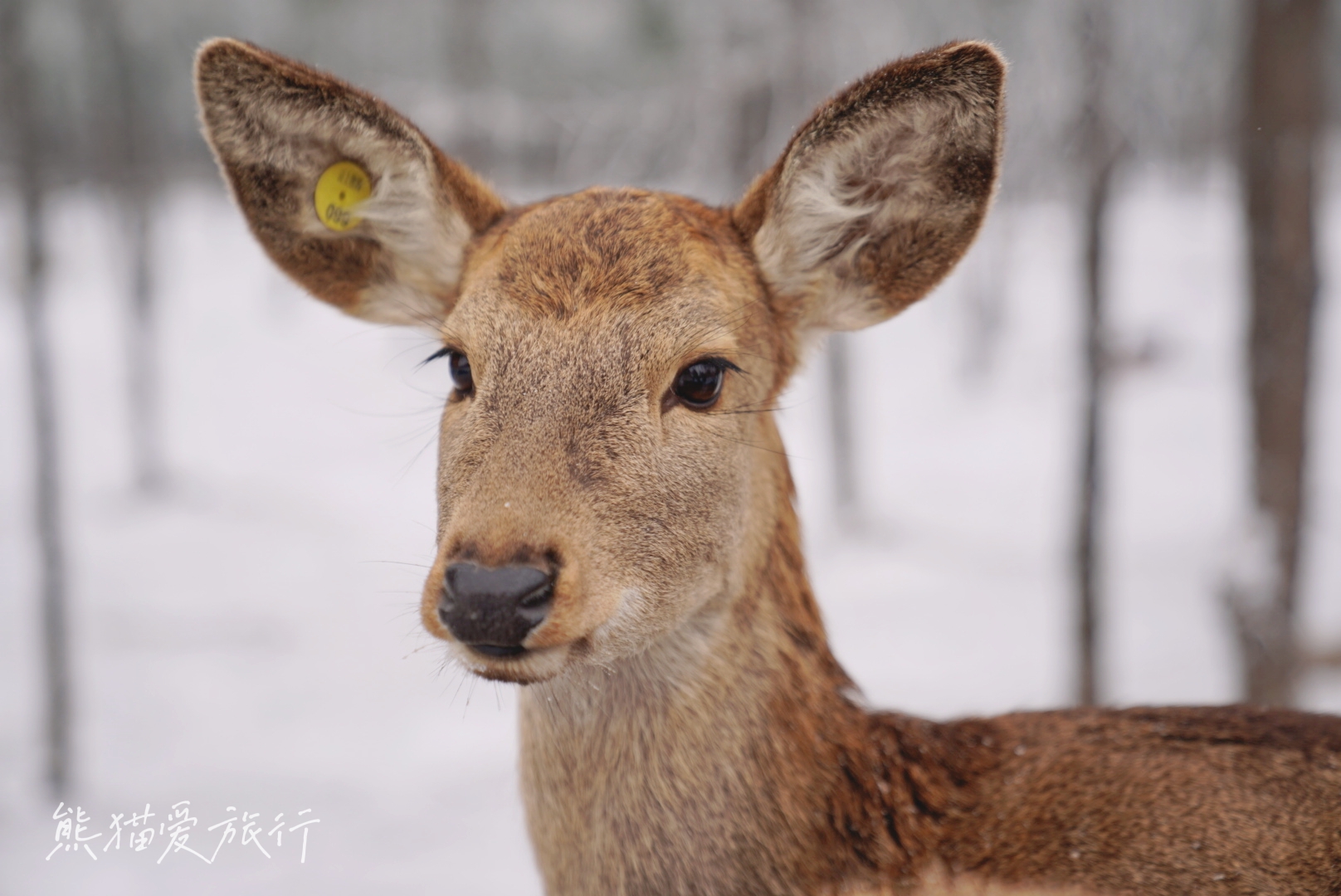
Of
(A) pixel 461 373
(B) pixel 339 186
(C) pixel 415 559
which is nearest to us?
(A) pixel 461 373

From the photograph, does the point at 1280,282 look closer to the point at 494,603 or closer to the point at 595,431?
the point at 595,431

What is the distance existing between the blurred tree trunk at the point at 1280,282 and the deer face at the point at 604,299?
324 cm

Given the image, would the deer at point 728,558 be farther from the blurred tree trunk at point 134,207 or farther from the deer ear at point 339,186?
the blurred tree trunk at point 134,207

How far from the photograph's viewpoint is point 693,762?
2004 mm

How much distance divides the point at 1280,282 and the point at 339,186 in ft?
14.1

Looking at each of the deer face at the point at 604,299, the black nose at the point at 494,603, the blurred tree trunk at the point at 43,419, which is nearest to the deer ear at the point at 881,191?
the deer face at the point at 604,299

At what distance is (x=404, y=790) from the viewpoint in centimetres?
597

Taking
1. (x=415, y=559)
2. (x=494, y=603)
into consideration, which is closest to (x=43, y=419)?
(x=415, y=559)

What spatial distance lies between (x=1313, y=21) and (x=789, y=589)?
419cm

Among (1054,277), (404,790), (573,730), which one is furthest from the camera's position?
(1054,277)

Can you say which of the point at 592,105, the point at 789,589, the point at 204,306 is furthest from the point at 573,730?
the point at 204,306

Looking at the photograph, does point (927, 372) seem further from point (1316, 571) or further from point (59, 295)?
point (59, 295)

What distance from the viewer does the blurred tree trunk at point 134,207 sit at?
10500mm

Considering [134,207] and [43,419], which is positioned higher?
[134,207]
